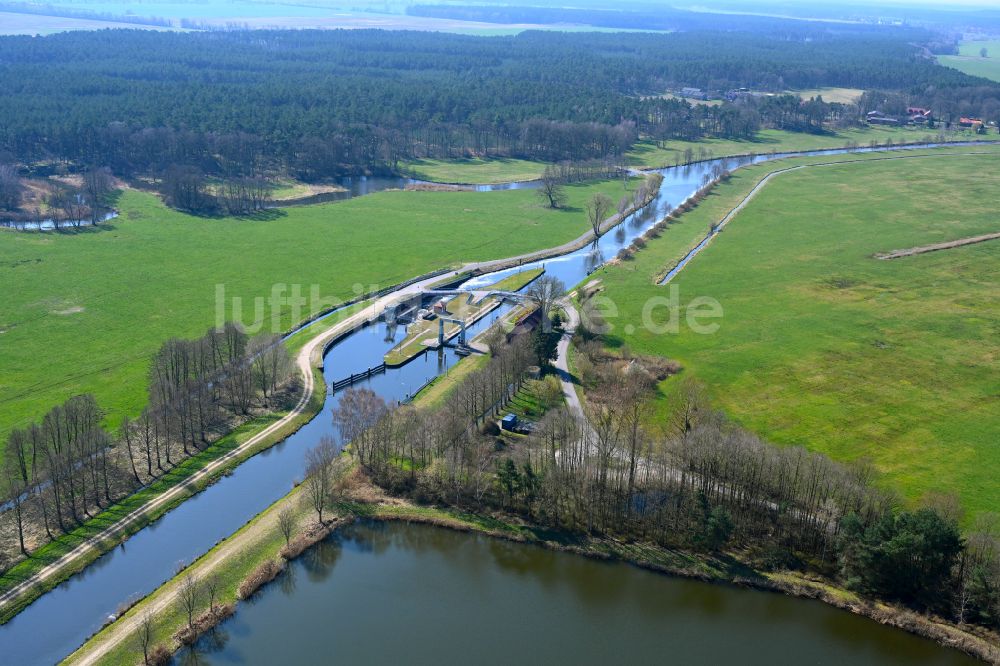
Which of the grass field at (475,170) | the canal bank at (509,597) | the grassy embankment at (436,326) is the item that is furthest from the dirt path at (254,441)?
the grass field at (475,170)

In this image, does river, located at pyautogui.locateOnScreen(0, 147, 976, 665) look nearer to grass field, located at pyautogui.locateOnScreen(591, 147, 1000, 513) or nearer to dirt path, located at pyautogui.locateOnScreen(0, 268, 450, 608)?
dirt path, located at pyautogui.locateOnScreen(0, 268, 450, 608)

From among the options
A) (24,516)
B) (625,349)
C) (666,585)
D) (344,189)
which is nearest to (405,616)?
(666,585)

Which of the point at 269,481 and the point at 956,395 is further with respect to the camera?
the point at 956,395

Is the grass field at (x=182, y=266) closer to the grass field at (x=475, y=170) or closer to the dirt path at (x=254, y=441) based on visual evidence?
the dirt path at (x=254, y=441)

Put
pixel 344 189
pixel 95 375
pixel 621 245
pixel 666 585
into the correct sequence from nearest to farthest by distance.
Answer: pixel 666 585 → pixel 95 375 → pixel 621 245 → pixel 344 189

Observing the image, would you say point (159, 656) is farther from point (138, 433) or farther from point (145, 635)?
point (138, 433)

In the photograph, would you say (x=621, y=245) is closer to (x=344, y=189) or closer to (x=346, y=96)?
(x=344, y=189)

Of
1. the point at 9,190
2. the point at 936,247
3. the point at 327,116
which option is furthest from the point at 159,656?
the point at 327,116
